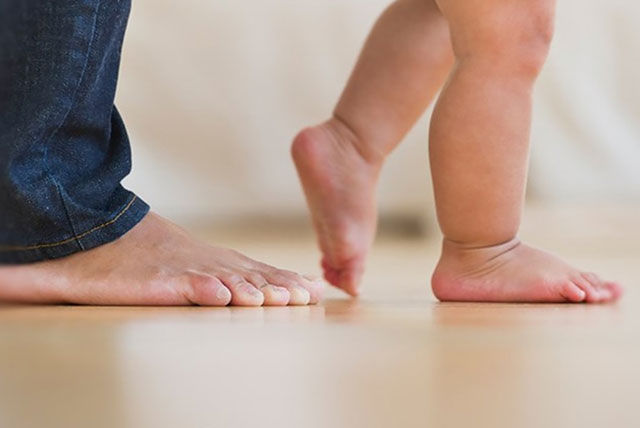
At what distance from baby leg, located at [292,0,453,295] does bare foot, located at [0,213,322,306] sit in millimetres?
311

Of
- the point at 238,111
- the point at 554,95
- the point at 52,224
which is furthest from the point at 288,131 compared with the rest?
the point at 52,224

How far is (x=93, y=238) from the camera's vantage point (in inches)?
35.2

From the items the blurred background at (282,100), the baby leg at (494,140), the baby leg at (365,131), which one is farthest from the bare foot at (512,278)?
the blurred background at (282,100)

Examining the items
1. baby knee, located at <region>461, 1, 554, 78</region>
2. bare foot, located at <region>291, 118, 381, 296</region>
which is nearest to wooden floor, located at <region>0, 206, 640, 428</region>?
baby knee, located at <region>461, 1, 554, 78</region>

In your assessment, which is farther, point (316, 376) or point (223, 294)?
point (223, 294)

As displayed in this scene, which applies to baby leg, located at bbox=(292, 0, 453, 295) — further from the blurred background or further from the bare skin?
the blurred background

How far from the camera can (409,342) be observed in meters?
0.57

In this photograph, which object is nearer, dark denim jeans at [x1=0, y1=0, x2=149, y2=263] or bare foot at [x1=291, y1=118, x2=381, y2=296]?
dark denim jeans at [x1=0, y1=0, x2=149, y2=263]

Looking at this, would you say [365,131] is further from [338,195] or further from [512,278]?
→ [512,278]

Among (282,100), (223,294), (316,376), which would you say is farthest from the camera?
(282,100)

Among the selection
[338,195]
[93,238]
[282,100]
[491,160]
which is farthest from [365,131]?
[282,100]

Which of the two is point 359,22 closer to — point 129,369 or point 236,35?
point 236,35

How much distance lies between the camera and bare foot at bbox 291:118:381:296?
123 centimetres

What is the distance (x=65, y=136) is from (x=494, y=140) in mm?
328
